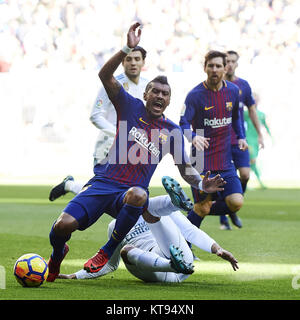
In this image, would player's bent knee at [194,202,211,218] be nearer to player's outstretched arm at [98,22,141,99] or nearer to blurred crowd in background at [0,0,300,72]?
player's outstretched arm at [98,22,141,99]

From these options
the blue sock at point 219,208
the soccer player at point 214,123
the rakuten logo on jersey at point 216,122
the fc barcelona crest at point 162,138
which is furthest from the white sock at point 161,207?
the blue sock at point 219,208

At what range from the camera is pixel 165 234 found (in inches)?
237

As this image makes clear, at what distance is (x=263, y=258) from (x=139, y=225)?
1773mm

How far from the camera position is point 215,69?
26.5ft

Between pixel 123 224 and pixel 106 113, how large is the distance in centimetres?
300

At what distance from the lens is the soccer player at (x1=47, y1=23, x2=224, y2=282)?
5.83m

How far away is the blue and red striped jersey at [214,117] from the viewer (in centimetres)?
814

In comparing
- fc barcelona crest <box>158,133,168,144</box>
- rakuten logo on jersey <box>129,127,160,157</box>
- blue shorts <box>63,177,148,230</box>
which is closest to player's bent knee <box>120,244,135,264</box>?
blue shorts <box>63,177,148,230</box>

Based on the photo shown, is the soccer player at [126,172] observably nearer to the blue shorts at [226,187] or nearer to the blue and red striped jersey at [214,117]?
the blue and red striped jersey at [214,117]

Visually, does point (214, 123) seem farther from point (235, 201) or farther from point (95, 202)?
point (95, 202)

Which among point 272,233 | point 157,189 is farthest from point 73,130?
point 272,233

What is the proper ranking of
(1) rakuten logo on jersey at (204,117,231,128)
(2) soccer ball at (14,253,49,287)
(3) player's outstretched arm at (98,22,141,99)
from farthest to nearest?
(1) rakuten logo on jersey at (204,117,231,128)
(3) player's outstretched arm at (98,22,141,99)
(2) soccer ball at (14,253,49,287)

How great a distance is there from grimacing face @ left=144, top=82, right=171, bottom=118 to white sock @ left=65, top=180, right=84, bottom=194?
2.40 metres
